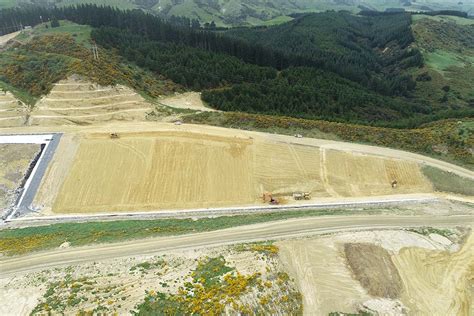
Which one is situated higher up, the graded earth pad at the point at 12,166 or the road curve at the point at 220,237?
the road curve at the point at 220,237

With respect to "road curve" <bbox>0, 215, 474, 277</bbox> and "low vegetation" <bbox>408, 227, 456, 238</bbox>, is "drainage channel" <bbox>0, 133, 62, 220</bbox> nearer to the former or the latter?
"road curve" <bbox>0, 215, 474, 277</bbox>

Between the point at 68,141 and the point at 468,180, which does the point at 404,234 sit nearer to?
the point at 468,180

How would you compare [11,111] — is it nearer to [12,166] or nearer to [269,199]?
[12,166]

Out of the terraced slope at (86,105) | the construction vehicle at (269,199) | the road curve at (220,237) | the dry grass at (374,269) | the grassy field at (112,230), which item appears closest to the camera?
the dry grass at (374,269)

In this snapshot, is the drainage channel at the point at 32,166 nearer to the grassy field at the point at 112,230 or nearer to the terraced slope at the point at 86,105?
the terraced slope at the point at 86,105

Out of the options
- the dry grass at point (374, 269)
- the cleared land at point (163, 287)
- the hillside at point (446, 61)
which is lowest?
the hillside at point (446, 61)

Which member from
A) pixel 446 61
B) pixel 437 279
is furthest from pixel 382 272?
pixel 446 61

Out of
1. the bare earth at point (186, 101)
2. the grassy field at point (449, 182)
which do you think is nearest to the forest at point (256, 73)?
the bare earth at point (186, 101)
